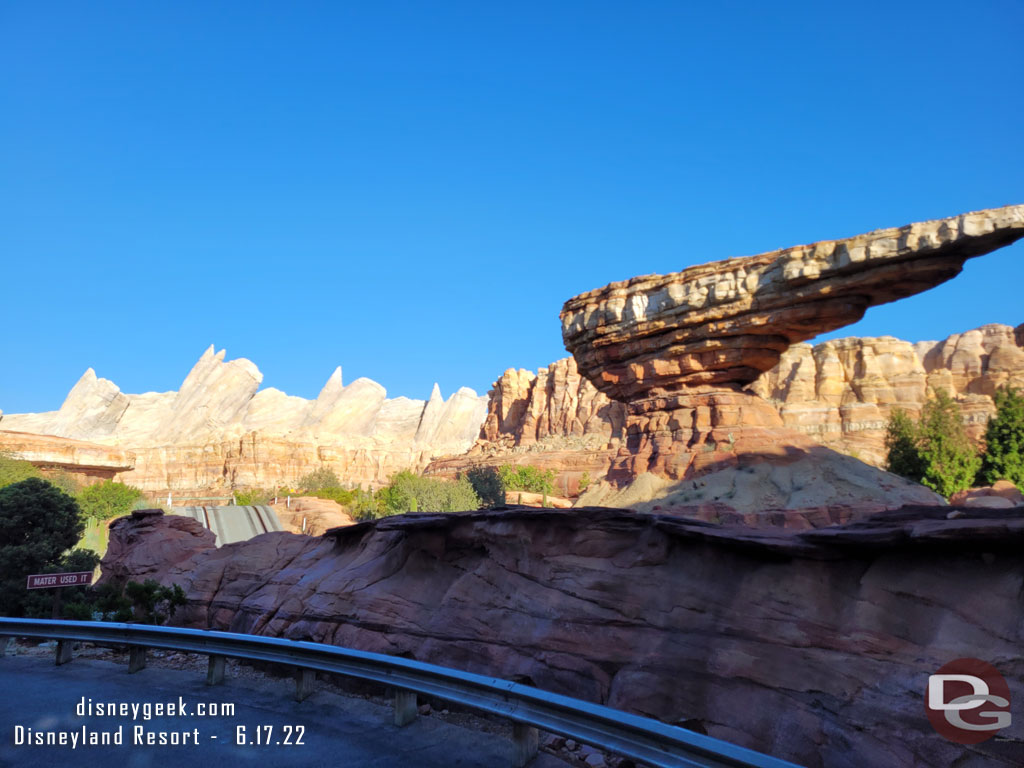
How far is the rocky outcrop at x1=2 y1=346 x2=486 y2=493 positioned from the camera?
94.5m

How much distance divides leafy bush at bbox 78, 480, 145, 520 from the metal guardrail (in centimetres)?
4680

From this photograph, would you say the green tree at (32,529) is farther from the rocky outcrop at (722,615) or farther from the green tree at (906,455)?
the green tree at (906,455)

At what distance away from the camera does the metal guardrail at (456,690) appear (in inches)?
153

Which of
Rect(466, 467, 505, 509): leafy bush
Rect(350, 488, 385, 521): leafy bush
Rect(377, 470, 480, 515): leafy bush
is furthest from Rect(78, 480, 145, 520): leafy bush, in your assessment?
Rect(466, 467, 505, 509): leafy bush

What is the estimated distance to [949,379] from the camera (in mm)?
86875

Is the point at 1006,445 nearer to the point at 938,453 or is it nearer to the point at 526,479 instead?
the point at 938,453

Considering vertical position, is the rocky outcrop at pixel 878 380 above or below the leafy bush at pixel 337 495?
above

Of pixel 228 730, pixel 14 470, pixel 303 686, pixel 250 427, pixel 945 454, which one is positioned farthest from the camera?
pixel 250 427

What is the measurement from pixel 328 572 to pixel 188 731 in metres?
5.45

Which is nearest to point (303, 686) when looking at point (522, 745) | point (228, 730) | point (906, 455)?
point (228, 730)

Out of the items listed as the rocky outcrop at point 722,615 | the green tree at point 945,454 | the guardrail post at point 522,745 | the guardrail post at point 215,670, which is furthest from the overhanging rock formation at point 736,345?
the guardrail post at point 522,745

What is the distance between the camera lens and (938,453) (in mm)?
46812

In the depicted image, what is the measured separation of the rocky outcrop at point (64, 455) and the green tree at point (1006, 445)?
89.0 meters

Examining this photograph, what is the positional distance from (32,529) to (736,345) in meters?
Answer: 30.2
